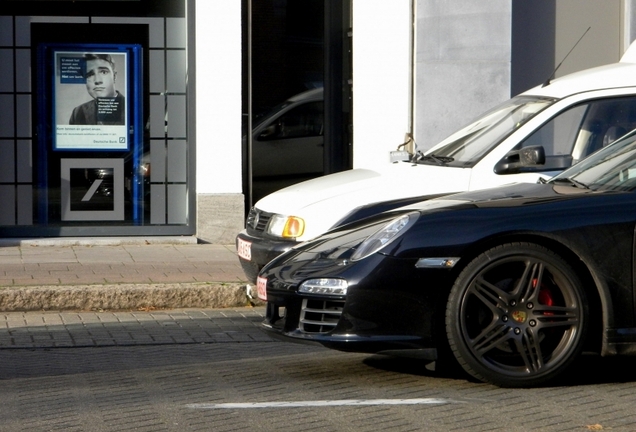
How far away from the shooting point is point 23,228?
12.0 m

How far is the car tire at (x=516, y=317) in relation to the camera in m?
5.47

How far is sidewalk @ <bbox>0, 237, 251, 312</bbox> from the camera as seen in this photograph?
867 centimetres

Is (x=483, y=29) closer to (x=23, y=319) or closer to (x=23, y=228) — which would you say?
(x=23, y=228)

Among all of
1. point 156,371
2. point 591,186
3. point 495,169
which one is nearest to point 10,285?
point 156,371

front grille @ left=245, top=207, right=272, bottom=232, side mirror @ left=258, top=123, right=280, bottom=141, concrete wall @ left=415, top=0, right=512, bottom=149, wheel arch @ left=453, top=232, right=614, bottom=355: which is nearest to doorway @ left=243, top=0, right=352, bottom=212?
side mirror @ left=258, top=123, right=280, bottom=141

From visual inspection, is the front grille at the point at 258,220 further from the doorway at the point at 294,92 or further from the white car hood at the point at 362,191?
the doorway at the point at 294,92

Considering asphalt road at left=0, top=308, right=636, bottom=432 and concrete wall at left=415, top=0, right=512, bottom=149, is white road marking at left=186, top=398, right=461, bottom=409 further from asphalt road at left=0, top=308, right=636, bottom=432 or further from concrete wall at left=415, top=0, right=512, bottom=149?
concrete wall at left=415, top=0, right=512, bottom=149

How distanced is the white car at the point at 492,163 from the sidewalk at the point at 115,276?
3.47ft

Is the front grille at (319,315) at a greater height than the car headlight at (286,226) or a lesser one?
lesser

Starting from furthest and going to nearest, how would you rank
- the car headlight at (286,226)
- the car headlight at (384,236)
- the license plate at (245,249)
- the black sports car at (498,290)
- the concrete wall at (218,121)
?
1. the concrete wall at (218,121)
2. the license plate at (245,249)
3. the car headlight at (286,226)
4. the car headlight at (384,236)
5. the black sports car at (498,290)

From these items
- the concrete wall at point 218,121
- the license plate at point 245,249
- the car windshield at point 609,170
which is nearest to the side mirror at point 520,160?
the car windshield at point 609,170

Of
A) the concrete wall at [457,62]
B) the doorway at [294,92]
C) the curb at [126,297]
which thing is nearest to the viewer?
the curb at [126,297]

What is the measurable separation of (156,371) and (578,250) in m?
2.43

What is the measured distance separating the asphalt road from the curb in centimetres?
112
